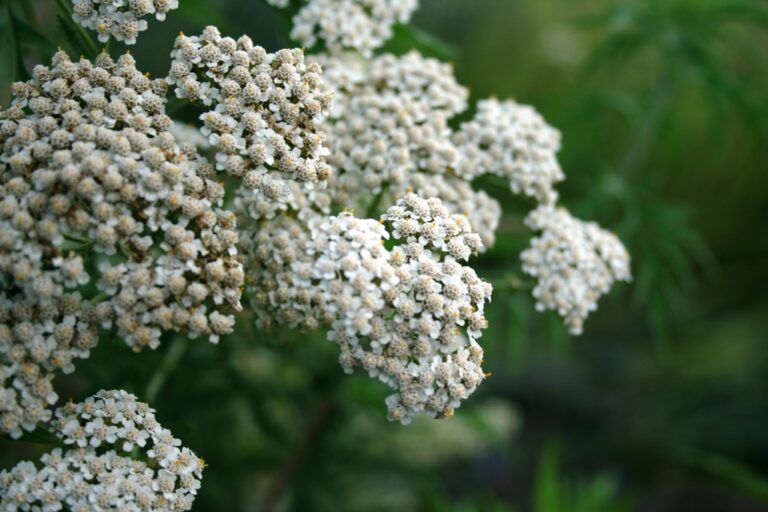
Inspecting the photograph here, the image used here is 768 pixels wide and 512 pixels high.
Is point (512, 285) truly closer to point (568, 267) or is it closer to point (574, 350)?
point (568, 267)

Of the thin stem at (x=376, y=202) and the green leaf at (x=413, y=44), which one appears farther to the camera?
the green leaf at (x=413, y=44)

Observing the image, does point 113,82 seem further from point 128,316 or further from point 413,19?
point 413,19

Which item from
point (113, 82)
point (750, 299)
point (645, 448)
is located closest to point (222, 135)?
point (113, 82)

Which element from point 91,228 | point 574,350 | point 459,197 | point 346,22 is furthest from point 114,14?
point 574,350

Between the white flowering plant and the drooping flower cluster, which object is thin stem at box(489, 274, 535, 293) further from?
the white flowering plant

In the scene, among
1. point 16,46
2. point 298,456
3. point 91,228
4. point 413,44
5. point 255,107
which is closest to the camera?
point 91,228

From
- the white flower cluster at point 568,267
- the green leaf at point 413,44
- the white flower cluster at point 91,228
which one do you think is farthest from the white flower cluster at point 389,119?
the white flower cluster at point 91,228

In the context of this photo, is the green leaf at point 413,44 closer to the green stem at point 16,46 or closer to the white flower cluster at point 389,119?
the white flower cluster at point 389,119
